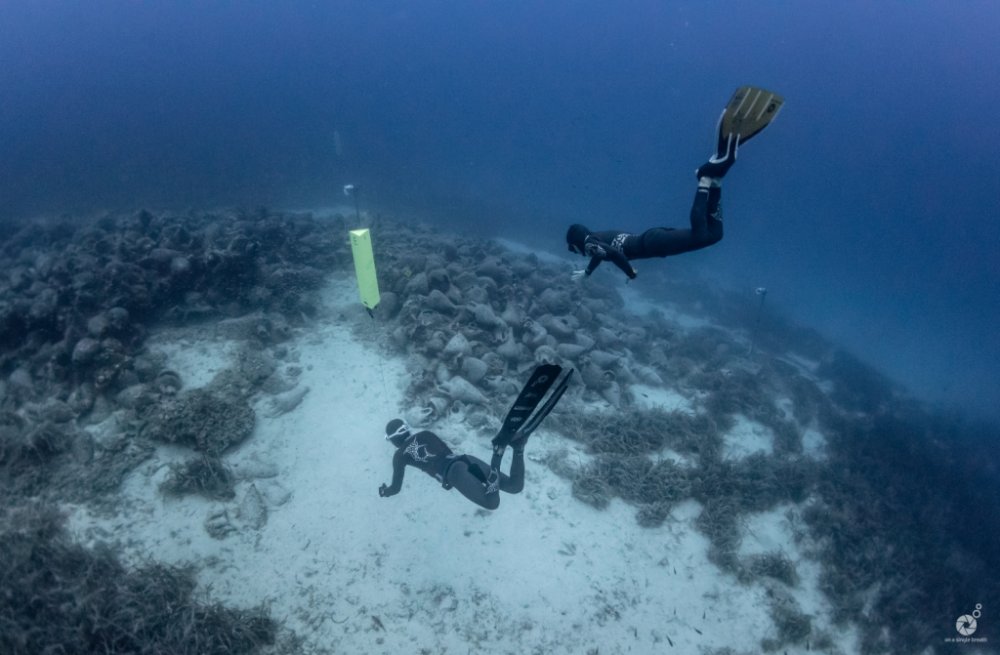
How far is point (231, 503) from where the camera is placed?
6707 mm

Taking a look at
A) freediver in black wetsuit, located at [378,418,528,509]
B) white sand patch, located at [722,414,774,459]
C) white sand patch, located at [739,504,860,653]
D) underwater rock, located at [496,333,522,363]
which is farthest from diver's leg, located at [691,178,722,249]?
white sand patch, located at [722,414,774,459]

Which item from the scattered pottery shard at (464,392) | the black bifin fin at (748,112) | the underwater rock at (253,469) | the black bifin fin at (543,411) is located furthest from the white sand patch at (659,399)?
the underwater rock at (253,469)

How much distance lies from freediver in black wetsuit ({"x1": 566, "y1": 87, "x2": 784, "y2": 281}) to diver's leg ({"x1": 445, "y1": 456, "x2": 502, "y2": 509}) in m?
3.13

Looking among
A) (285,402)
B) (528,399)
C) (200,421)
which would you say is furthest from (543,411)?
(200,421)

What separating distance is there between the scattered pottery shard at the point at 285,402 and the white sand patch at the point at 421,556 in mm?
129

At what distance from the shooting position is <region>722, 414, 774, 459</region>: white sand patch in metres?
10.2

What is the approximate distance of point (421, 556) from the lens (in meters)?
6.59

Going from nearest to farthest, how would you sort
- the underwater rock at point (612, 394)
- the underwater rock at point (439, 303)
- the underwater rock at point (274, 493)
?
the underwater rock at point (274, 493), the underwater rock at point (612, 394), the underwater rock at point (439, 303)

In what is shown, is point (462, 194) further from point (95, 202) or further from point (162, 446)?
point (162, 446)

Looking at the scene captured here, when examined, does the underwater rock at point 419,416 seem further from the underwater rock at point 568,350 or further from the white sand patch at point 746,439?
the white sand patch at point 746,439

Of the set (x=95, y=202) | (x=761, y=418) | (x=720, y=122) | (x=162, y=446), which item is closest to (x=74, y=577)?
(x=162, y=446)

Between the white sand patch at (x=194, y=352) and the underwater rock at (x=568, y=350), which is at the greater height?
the white sand patch at (x=194, y=352)

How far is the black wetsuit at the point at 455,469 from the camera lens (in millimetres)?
6129

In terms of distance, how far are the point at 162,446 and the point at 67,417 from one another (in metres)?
1.75
